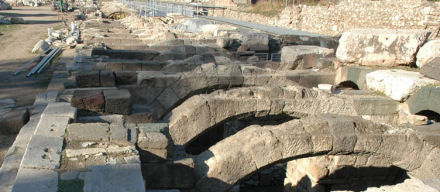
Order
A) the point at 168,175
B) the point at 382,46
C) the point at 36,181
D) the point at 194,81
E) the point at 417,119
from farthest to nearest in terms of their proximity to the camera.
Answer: the point at 382,46, the point at 194,81, the point at 417,119, the point at 168,175, the point at 36,181

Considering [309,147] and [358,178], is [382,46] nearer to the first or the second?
[358,178]

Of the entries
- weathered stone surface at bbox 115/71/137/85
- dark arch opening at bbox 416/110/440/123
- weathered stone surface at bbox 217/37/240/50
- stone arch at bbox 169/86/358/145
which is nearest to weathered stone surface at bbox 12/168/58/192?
stone arch at bbox 169/86/358/145

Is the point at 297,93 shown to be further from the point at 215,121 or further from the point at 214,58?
the point at 214,58

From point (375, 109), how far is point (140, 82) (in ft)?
12.0

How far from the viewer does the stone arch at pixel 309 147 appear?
373 centimetres

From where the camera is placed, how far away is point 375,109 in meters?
5.56

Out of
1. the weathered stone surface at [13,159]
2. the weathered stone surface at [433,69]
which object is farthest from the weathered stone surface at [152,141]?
the weathered stone surface at [433,69]

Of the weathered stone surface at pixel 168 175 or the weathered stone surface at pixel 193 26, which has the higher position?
the weathered stone surface at pixel 193 26

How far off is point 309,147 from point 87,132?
2.30 m

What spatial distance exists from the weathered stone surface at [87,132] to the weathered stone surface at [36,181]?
1.95 ft

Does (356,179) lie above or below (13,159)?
below

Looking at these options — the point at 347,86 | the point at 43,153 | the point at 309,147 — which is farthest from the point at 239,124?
the point at 43,153

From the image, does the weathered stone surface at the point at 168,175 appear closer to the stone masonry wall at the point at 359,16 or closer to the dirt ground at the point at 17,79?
the dirt ground at the point at 17,79

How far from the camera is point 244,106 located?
16.9ft
